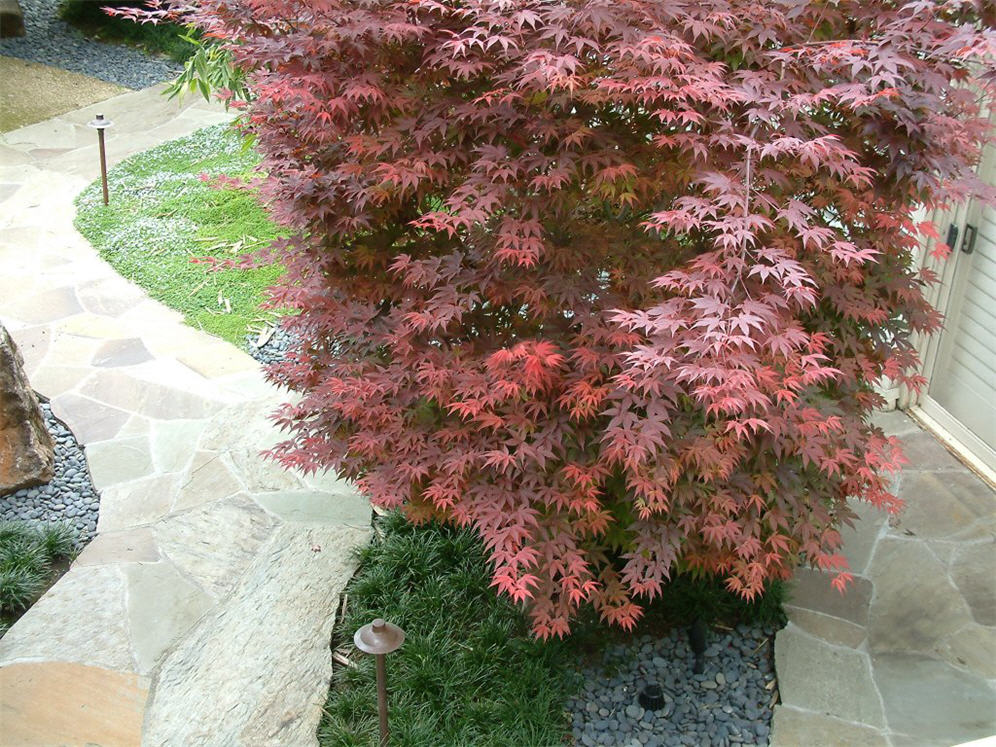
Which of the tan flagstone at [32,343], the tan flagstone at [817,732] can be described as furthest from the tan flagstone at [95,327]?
the tan flagstone at [817,732]

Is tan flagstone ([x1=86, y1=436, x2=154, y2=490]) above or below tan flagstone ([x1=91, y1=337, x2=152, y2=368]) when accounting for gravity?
below

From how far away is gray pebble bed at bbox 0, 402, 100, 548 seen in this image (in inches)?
183

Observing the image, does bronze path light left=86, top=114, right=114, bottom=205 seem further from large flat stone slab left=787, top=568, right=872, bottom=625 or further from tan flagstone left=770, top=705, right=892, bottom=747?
tan flagstone left=770, top=705, right=892, bottom=747

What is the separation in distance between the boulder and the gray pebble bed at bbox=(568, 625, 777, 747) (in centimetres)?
1032

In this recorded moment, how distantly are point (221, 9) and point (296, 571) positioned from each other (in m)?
2.24

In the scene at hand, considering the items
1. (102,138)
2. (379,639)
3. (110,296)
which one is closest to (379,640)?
(379,639)

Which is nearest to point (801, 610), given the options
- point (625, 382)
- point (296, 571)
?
point (625, 382)

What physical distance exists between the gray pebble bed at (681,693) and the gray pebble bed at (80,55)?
333 inches

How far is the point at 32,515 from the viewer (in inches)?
184

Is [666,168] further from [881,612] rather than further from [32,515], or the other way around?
[32,515]

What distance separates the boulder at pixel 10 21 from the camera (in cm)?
1086

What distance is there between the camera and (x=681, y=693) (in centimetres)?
378

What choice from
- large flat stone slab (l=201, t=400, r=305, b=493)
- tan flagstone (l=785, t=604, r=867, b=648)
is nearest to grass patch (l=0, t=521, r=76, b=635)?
large flat stone slab (l=201, t=400, r=305, b=493)

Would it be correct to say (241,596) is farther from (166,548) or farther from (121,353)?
(121,353)
